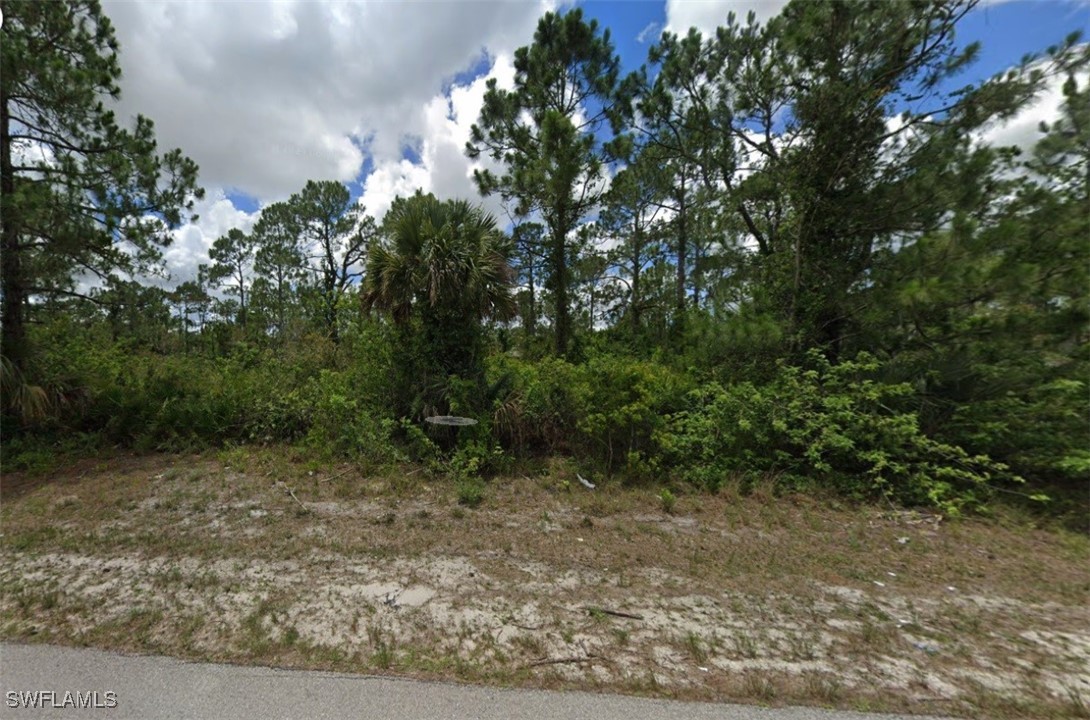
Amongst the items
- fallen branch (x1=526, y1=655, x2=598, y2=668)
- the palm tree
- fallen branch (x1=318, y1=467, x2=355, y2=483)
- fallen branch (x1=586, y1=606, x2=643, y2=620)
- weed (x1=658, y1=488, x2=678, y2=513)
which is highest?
the palm tree

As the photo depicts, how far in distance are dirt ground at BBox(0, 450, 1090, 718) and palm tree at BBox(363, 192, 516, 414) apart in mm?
2280

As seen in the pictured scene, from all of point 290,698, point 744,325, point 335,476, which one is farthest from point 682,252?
point 290,698

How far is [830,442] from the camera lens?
5844 mm

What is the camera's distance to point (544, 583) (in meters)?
3.55

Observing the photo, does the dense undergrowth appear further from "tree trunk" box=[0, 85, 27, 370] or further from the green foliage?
"tree trunk" box=[0, 85, 27, 370]

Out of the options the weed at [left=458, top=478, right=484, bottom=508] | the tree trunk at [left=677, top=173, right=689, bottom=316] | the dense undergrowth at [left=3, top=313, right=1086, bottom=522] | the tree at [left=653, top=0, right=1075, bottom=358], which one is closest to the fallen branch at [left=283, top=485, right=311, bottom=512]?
the dense undergrowth at [left=3, top=313, right=1086, bottom=522]

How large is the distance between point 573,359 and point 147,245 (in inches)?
388

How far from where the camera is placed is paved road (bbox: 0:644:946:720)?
86.1 inches

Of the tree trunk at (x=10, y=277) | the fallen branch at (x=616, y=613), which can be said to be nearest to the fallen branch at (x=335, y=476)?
the fallen branch at (x=616, y=613)

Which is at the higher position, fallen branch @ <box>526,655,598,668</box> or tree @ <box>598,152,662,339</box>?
tree @ <box>598,152,662,339</box>

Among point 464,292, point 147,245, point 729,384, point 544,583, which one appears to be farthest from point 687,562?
point 147,245

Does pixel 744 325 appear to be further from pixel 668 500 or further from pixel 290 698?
pixel 290 698

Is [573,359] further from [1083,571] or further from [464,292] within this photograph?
[1083,571]

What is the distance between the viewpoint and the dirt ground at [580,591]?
100 inches
